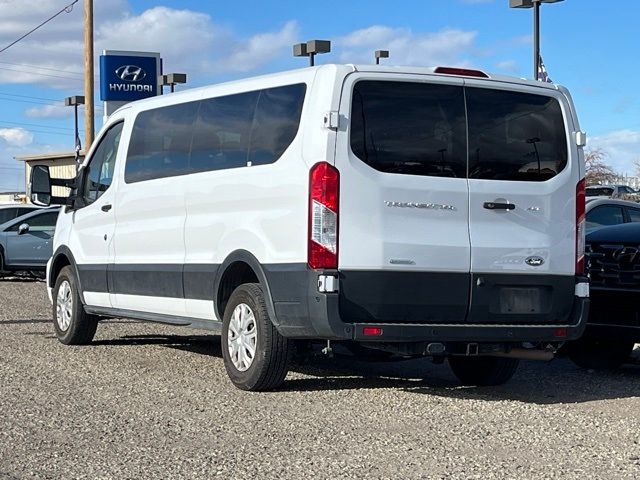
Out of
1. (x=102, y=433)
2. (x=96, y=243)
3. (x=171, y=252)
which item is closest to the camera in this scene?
(x=102, y=433)

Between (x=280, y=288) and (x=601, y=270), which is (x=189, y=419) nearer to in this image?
(x=280, y=288)

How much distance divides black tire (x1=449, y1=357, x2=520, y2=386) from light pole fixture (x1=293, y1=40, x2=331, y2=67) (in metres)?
16.3

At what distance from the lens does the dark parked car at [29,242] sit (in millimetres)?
22203

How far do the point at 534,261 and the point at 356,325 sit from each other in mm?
1495

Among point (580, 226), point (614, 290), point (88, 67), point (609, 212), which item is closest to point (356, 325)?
point (580, 226)

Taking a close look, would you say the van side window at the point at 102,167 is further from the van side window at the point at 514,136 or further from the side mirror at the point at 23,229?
the side mirror at the point at 23,229

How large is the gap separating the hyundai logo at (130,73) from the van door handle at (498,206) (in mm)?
16666

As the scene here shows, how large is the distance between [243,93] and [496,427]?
10.9 ft

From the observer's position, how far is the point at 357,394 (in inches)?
328

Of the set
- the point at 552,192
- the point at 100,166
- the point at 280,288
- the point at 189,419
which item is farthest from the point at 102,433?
the point at 100,166

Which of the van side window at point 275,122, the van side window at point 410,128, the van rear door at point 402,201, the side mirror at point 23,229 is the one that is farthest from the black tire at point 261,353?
the side mirror at point 23,229

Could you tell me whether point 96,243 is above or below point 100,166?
below

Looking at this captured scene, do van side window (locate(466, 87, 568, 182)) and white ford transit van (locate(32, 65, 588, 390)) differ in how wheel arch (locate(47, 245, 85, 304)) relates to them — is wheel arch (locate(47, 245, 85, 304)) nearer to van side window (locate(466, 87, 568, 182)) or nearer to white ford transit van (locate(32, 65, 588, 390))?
white ford transit van (locate(32, 65, 588, 390))

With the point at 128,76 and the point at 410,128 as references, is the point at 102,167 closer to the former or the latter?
the point at 410,128
